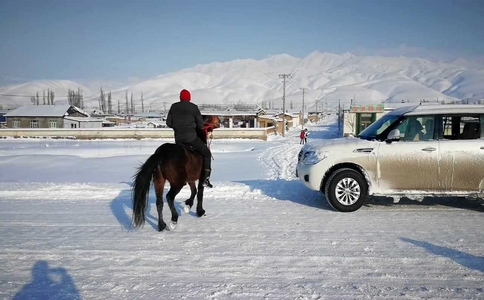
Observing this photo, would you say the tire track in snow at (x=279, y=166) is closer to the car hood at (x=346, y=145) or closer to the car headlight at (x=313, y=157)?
the car headlight at (x=313, y=157)

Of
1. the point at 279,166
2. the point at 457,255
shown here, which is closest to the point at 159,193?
the point at 457,255

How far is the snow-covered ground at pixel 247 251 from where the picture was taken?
3992 mm

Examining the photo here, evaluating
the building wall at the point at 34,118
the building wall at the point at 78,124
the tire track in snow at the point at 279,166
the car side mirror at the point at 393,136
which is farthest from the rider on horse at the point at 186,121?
the building wall at the point at 78,124

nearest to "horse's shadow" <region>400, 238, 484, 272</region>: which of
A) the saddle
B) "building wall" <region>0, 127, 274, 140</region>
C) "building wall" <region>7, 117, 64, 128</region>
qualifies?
the saddle

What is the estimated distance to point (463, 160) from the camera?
6.95 m

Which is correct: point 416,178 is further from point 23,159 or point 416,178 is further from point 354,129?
point 354,129

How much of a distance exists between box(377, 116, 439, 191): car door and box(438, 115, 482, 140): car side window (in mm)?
245

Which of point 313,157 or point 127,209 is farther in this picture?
point 127,209

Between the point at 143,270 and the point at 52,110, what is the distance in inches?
2820

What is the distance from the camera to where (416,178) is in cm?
704

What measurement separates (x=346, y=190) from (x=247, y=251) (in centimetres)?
301

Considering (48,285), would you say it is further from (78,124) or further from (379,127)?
(78,124)

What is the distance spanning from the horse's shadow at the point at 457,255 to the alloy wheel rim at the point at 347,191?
1779mm

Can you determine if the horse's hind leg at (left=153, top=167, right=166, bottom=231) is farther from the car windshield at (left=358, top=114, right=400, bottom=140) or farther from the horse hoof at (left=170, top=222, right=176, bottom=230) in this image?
the car windshield at (left=358, top=114, right=400, bottom=140)
